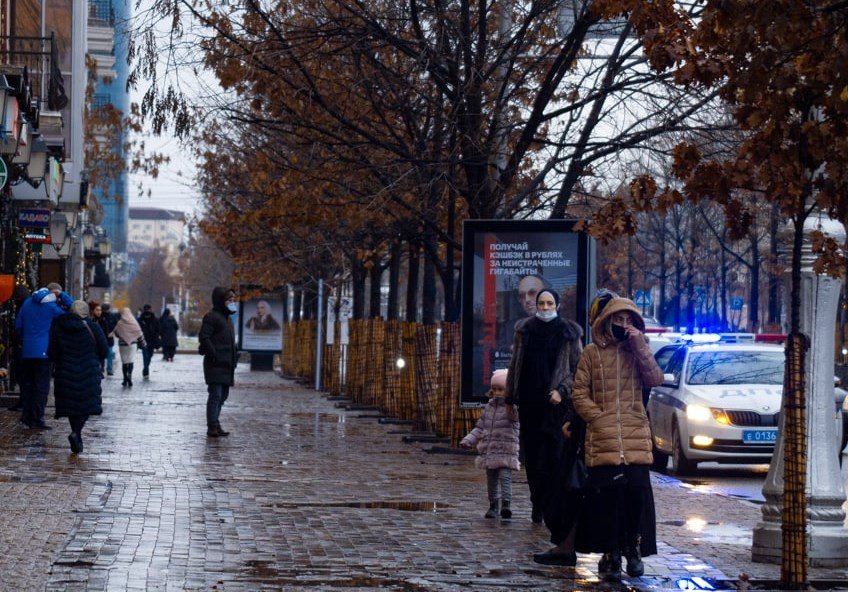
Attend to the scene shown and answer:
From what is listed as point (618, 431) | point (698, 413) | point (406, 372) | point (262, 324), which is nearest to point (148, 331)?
point (262, 324)

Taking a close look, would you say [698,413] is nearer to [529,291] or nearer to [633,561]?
[529,291]

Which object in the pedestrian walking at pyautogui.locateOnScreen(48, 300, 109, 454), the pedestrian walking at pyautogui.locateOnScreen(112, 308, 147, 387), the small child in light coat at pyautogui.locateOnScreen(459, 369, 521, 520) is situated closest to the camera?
the small child in light coat at pyautogui.locateOnScreen(459, 369, 521, 520)

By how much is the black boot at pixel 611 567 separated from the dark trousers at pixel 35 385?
12.3 meters

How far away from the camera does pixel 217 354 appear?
68.7 ft

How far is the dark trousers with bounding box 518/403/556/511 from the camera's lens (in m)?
12.0

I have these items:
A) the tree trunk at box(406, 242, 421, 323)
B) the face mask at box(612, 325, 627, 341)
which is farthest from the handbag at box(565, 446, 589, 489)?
the tree trunk at box(406, 242, 421, 323)

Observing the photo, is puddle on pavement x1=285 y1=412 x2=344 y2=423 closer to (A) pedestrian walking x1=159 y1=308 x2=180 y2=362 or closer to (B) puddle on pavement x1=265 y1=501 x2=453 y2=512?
(B) puddle on pavement x1=265 y1=501 x2=453 y2=512

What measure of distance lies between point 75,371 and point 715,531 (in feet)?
25.7

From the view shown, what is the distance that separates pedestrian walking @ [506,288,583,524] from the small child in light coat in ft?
1.90

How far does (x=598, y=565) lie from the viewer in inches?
401

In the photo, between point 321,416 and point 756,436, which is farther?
point 321,416

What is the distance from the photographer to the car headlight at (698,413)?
18.6 m

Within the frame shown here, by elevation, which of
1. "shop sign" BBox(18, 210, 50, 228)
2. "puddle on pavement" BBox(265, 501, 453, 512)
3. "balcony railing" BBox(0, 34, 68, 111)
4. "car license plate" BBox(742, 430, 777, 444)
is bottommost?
"puddle on pavement" BBox(265, 501, 453, 512)

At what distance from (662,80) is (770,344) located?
504cm
